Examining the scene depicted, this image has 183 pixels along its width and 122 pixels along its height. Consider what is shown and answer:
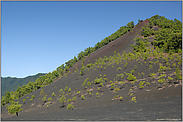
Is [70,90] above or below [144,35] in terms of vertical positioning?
below

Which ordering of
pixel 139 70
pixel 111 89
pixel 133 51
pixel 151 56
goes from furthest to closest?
1. pixel 133 51
2. pixel 151 56
3. pixel 139 70
4. pixel 111 89

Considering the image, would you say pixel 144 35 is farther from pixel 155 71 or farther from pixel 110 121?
pixel 110 121

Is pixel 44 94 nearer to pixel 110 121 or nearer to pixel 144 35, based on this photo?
pixel 110 121

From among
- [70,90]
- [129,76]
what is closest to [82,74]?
[70,90]

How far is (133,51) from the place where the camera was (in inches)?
1871

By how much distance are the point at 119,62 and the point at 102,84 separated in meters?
11.5

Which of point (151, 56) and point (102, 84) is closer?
point (102, 84)

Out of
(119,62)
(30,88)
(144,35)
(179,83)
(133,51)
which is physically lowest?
(30,88)

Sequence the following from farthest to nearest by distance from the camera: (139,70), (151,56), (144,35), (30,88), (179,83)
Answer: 1. (144,35)
2. (30,88)
3. (151,56)
4. (139,70)
5. (179,83)

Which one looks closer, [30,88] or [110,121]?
[110,121]

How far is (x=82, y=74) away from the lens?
43312 millimetres

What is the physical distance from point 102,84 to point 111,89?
3666 mm

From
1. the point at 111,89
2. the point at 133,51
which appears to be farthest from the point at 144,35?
the point at 111,89

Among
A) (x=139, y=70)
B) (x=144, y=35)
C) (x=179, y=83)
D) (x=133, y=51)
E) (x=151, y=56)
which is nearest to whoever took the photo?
(x=179, y=83)
